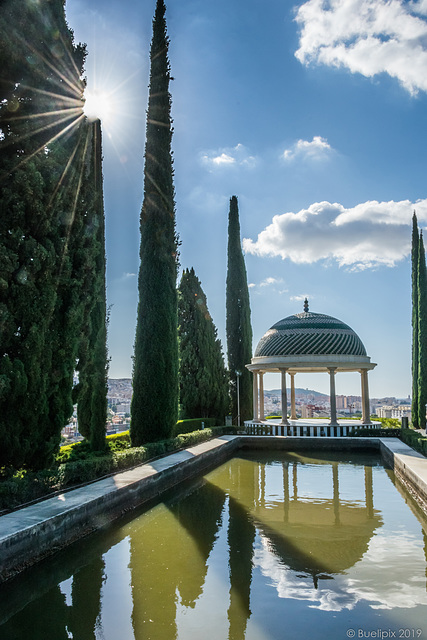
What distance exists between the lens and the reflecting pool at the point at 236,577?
3.94 m

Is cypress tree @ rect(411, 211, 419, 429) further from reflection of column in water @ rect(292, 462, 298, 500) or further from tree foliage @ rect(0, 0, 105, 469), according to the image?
tree foliage @ rect(0, 0, 105, 469)

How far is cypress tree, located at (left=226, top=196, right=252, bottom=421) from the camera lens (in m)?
25.2

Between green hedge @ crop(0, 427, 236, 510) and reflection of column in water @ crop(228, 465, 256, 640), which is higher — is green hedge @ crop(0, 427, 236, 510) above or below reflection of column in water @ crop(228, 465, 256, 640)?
above

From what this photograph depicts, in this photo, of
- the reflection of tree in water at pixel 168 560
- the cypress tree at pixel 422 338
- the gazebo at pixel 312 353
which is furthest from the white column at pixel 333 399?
Result: the reflection of tree in water at pixel 168 560

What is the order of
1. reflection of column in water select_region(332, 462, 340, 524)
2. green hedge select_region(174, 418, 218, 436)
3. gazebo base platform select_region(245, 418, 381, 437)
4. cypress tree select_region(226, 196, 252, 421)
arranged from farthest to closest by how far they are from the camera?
cypress tree select_region(226, 196, 252, 421) → gazebo base platform select_region(245, 418, 381, 437) → green hedge select_region(174, 418, 218, 436) → reflection of column in water select_region(332, 462, 340, 524)

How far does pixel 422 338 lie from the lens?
2486 cm

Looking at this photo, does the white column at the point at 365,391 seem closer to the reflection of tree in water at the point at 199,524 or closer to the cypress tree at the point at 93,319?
the reflection of tree in water at the point at 199,524

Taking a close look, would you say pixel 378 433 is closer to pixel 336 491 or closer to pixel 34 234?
pixel 336 491

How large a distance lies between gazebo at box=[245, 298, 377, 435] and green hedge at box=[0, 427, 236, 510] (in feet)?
27.5

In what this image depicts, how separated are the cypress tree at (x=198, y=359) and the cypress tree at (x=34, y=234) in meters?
13.2

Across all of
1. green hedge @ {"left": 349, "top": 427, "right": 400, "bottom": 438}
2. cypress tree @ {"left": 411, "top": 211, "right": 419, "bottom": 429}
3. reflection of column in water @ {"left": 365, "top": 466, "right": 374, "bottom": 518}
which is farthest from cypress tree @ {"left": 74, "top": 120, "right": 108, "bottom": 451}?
cypress tree @ {"left": 411, "top": 211, "right": 419, "bottom": 429}

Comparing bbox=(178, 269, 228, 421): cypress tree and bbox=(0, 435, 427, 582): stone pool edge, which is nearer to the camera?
bbox=(0, 435, 427, 582): stone pool edge

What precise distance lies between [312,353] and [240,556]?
51.1 feet

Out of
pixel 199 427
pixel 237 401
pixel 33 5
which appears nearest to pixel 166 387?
pixel 199 427
